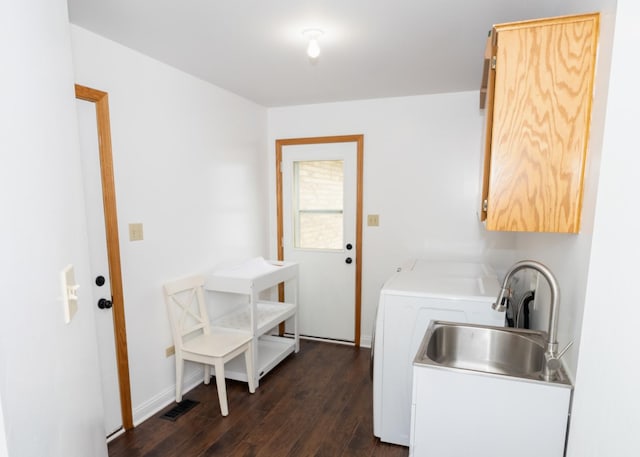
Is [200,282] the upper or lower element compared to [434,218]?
lower

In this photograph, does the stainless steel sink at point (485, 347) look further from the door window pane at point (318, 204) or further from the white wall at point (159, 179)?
the door window pane at point (318, 204)

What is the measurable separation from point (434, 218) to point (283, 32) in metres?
2.05

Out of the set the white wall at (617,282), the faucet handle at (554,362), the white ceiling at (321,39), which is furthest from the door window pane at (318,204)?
the white wall at (617,282)

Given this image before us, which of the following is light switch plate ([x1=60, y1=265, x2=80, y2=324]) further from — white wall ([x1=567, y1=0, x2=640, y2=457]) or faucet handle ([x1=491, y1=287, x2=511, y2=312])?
faucet handle ([x1=491, y1=287, x2=511, y2=312])

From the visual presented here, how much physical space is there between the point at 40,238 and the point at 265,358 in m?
2.43

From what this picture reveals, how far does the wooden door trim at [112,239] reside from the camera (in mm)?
2043

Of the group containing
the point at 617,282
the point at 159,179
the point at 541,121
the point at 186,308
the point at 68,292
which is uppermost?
the point at 541,121

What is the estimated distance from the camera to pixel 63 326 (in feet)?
3.18

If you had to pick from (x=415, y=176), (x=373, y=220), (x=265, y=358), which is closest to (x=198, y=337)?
(x=265, y=358)

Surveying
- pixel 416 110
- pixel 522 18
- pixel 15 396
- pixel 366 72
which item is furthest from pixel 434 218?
pixel 15 396

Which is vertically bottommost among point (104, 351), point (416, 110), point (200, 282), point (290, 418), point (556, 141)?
point (290, 418)

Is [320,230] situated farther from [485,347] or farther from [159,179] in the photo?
[485,347]

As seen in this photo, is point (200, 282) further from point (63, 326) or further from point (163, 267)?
point (63, 326)

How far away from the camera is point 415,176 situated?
328 centimetres
